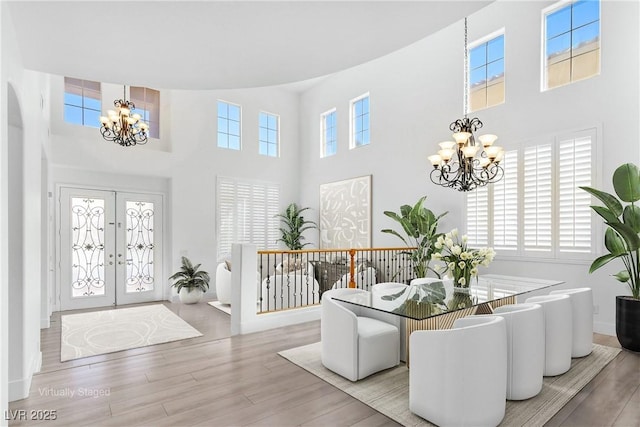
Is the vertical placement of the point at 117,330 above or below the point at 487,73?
below

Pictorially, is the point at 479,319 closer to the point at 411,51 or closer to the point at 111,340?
the point at 111,340

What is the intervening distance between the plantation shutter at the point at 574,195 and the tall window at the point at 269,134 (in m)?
6.33

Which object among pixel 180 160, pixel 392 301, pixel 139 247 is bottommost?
pixel 392 301

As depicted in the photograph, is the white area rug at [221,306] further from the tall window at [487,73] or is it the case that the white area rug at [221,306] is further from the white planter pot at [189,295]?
the tall window at [487,73]

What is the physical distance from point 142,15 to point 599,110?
5.31 meters

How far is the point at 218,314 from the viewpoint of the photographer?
589 centimetres

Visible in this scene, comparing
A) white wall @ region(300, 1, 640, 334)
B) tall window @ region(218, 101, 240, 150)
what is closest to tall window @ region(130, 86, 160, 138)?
tall window @ region(218, 101, 240, 150)

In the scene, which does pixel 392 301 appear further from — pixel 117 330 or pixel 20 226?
pixel 117 330

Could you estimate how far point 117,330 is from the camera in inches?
191

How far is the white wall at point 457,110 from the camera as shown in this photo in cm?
438

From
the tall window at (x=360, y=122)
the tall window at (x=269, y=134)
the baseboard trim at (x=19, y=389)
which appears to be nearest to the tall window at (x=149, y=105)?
the tall window at (x=269, y=134)

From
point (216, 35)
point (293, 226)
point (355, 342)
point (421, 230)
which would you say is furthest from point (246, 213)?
point (216, 35)

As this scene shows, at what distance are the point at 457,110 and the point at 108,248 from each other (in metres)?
7.03

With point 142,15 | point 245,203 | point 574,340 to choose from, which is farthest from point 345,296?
point 245,203
